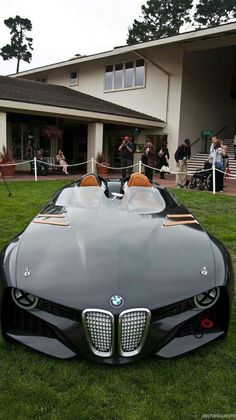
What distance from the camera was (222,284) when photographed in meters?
2.31

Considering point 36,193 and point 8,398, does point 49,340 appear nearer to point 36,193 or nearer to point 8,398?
point 8,398

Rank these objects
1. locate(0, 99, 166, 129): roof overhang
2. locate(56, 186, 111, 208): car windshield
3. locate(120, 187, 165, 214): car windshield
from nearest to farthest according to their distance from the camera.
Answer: locate(120, 187, 165, 214): car windshield < locate(56, 186, 111, 208): car windshield < locate(0, 99, 166, 129): roof overhang

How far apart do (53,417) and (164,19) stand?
48.7m

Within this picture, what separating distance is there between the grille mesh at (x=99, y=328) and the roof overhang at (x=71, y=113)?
1273 centimetres

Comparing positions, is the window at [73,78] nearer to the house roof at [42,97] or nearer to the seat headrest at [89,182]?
the house roof at [42,97]

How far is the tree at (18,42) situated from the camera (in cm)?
5397

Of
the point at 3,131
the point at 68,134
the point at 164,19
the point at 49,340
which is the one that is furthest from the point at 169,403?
the point at 164,19

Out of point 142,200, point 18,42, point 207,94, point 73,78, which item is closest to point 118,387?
point 142,200

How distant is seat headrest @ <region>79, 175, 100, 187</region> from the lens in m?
4.00

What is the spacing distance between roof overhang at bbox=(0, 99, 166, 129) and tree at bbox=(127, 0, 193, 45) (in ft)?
96.6

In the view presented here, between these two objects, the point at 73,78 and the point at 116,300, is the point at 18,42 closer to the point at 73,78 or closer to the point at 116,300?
the point at 73,78

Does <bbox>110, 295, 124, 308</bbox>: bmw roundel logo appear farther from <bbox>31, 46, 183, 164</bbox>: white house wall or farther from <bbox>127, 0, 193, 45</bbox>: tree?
<bbox>127, 0, 193, 45</bbox>: tree

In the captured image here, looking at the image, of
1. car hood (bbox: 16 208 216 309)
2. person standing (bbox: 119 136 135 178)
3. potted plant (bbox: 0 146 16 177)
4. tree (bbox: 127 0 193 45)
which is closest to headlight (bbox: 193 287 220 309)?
car hood (bbox: 16 208 216 309)

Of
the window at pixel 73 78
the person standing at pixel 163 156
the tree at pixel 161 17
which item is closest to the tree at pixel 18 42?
the tree at pixel 161 17
